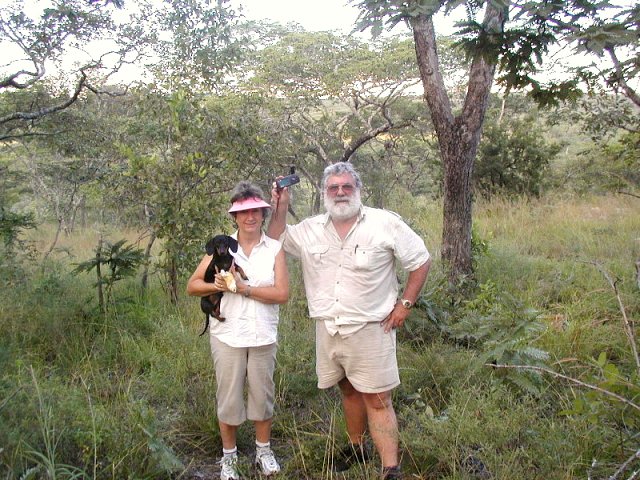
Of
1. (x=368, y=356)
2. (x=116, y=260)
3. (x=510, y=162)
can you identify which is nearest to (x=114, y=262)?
(x=116, y=260)

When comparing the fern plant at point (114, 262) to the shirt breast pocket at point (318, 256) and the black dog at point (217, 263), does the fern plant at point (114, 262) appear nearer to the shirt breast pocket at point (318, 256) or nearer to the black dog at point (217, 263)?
the black dog at point (217, 263)

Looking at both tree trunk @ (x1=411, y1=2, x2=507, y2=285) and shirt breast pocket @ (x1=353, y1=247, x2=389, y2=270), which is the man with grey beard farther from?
tree trunk @ (x1=411, y1=2, x2=507, y2=285)

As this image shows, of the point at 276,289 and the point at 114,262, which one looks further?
the point at 114,262

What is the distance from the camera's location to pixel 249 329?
321 centimetres

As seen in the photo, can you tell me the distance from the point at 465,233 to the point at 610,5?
12.5 ft

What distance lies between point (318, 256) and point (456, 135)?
354cm

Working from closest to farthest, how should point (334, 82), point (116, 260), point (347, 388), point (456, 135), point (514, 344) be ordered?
point (347, 388), point (514, 344), point (116, 260), point (456, 135), point (334, 82)

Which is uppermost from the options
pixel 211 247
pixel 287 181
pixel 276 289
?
pixel 287 181

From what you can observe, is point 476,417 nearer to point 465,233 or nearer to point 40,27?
point 465,233

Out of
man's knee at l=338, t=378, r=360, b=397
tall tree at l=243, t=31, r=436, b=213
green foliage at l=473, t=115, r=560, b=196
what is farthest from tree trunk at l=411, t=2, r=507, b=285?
tall tree at l=243, t=31, r=436, b=213

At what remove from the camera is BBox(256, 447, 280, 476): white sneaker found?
3.25 metres

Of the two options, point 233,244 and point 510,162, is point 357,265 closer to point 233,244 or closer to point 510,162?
point 233,244

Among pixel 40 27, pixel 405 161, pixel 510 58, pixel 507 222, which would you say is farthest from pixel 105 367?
pixel 405 161

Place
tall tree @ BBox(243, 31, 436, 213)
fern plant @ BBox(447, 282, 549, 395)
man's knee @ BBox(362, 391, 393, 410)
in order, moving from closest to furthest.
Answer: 1. man's knee @ BBox(362, 391, 393, 410)
2. fern plant @ BBox(447, 282, 549, 395)
3. tall tree @ BBox(243, 31, 436, 213)
